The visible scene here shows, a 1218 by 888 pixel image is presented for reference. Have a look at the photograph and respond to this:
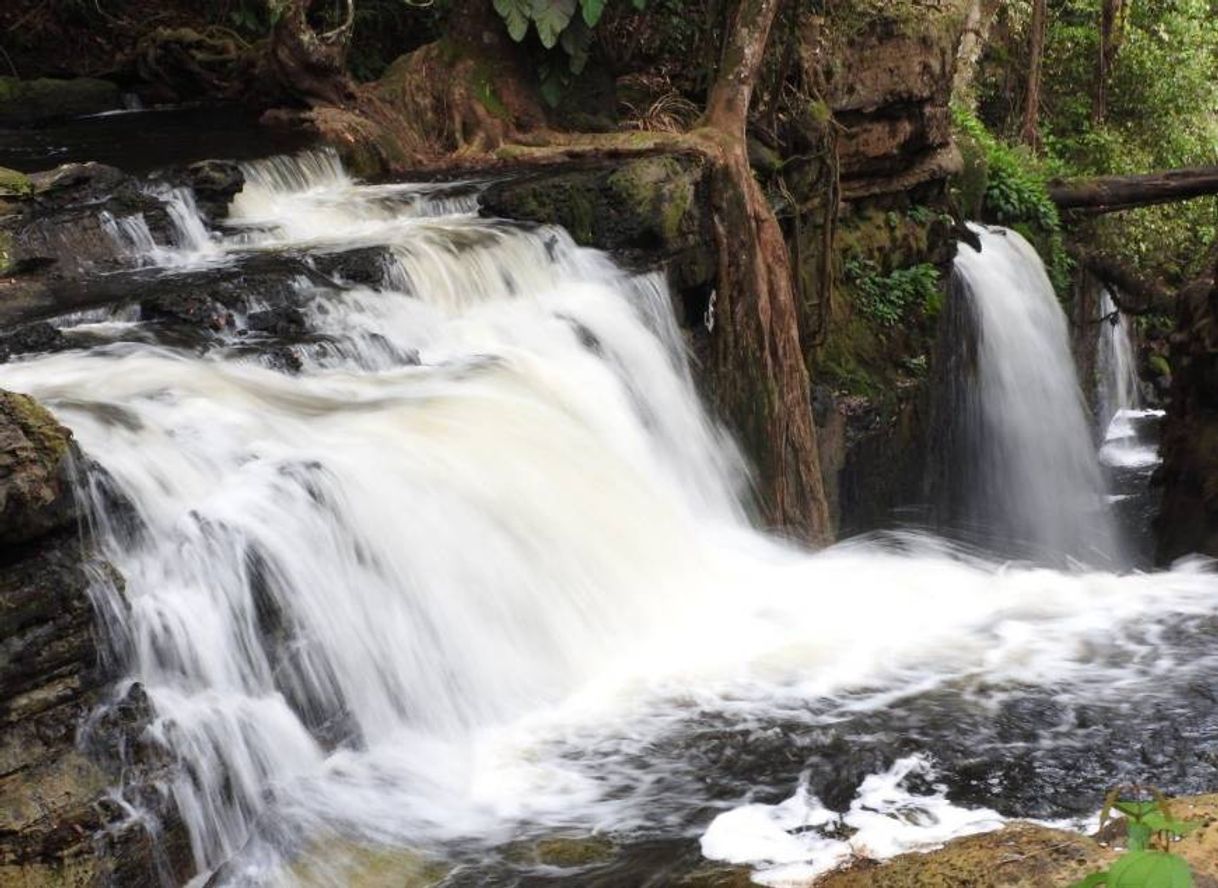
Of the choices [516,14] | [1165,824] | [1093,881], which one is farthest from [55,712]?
[516,14]

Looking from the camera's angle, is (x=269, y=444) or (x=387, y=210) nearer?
(x=269, y=444)

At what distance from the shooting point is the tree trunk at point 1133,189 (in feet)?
46.5

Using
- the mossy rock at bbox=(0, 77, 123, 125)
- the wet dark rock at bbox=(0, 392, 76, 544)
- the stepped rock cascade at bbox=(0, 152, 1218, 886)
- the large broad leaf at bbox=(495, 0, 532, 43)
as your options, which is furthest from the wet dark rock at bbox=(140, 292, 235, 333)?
the mossy rock at bbox=(0, 77, 123, 125)

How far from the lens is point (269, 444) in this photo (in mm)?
5938

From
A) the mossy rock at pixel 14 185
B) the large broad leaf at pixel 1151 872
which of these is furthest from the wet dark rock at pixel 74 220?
the large broad leaf at pixel 1151 872

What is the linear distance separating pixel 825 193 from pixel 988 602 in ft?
17.5

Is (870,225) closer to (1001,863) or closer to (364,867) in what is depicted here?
(364,867)

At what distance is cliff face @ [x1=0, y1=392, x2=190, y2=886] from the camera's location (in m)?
4.16

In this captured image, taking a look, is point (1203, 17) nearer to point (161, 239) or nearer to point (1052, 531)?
point (1052, 531)

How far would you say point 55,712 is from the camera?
14.3 ft

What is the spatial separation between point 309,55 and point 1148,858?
449 inches

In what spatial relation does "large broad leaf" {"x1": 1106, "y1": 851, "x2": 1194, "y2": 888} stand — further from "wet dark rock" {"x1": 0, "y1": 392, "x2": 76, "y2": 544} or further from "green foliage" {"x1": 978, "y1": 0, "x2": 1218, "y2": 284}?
"green foliage" {"x1": 978, "y1": 0, "x2": 1218, "y2": 284}

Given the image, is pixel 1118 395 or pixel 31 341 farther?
pixel 1118 395

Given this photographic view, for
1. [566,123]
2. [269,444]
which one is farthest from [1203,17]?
[269,444]
